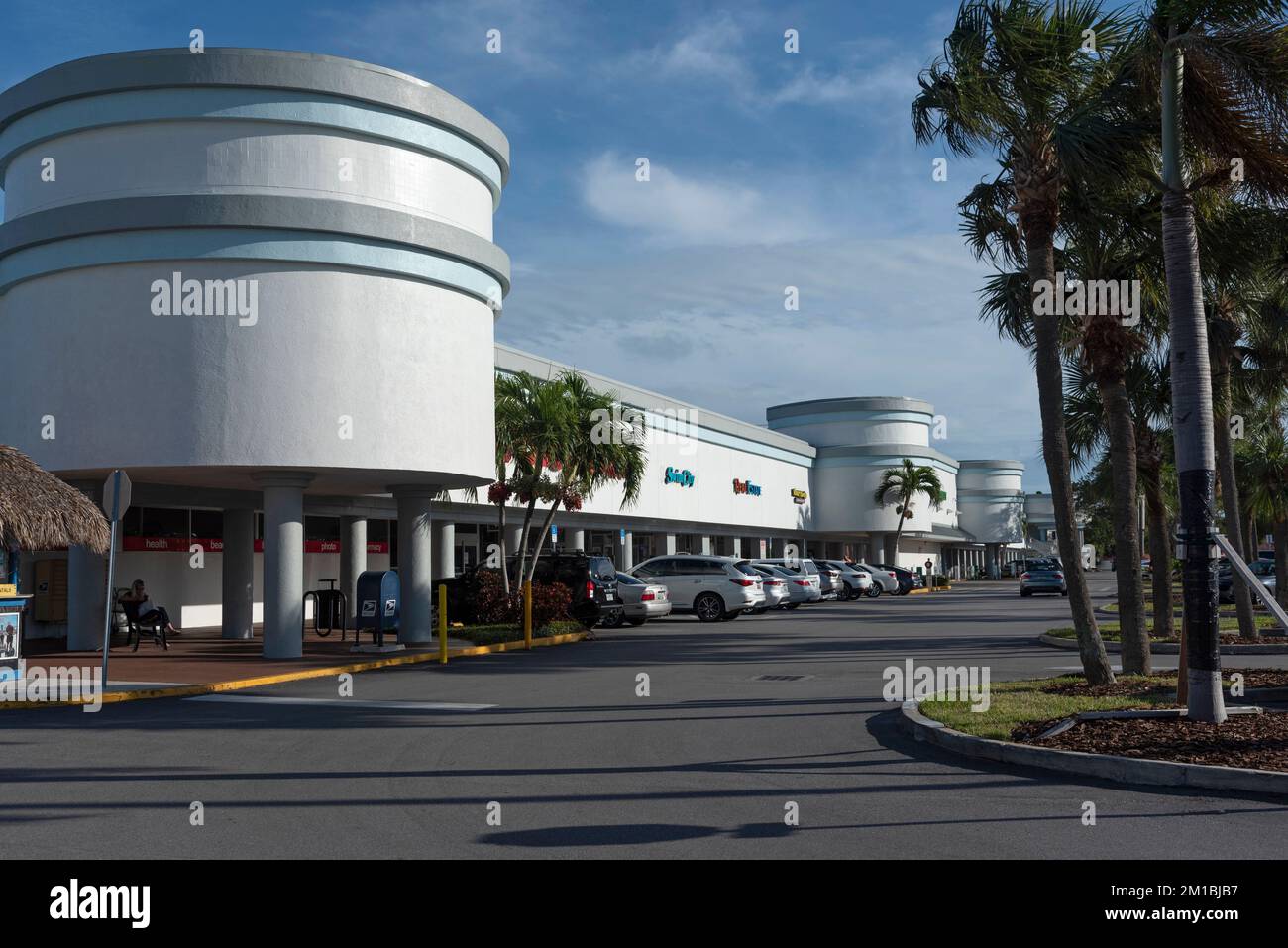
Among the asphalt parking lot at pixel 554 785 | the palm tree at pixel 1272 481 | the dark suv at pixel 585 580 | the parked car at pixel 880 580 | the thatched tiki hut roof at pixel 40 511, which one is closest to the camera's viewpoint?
the asphalt parking lot at pixel 554 785

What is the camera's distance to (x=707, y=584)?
1321 inches

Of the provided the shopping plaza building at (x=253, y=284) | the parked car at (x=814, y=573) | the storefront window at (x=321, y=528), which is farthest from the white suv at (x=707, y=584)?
the shopping plaza building at (x=253, y=284)

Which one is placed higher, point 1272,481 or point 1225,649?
point 1272,481

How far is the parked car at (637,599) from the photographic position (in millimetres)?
30406

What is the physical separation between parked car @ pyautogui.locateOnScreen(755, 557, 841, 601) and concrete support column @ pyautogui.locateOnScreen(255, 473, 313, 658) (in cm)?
2364

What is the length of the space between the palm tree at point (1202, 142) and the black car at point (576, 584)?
17537 millimetres

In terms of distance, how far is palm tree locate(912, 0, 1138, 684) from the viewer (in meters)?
13.8

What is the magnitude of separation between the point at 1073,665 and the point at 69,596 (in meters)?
17.9

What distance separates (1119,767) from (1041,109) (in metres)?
Result: 8.49

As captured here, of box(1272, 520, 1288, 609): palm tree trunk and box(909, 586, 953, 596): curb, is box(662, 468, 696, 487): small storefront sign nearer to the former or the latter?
box(909, 586, 953, 596): curb

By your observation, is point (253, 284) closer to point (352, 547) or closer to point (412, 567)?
point (412, 567)

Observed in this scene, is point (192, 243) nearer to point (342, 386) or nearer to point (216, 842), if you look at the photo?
point (342, 386)

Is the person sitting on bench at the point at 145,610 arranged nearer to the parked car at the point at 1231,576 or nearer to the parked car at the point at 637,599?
the parked car at the point at 637,599

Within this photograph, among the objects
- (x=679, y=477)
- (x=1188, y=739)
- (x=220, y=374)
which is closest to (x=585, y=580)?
(x=220, y=374)
